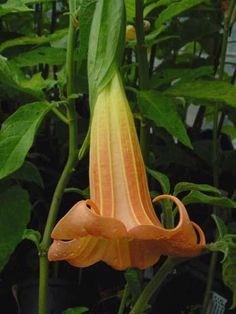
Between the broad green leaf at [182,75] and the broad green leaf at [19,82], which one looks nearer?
the broad green leaf at [19,82]

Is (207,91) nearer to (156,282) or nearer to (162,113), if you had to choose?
(162,113)

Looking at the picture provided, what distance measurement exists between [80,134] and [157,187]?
183 millimetres

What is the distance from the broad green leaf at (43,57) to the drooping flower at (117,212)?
0.26m

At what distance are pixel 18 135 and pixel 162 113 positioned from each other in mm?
159

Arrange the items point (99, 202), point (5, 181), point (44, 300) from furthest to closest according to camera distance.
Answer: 1. point (5, 181)
2. point (44, 300)
3. point (99, 202)

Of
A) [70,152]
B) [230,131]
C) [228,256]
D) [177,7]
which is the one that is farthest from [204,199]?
[230,131]

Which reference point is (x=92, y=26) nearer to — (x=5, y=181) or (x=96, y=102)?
(x=96, y=102)

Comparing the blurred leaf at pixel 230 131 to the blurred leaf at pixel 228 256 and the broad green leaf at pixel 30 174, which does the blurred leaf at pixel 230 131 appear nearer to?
the broad green leaf at pixel 30 174

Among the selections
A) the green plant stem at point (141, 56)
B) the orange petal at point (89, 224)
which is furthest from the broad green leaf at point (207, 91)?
the orange petal at point (89, 224)

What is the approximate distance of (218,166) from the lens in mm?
1008

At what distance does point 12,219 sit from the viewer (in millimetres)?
737

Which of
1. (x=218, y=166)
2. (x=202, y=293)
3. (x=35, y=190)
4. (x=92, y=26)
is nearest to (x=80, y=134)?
(x=35, y=190)

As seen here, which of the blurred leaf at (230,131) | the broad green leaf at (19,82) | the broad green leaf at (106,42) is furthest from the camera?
the blurred leaf at (230,131)

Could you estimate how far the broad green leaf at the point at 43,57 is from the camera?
2.69ft
